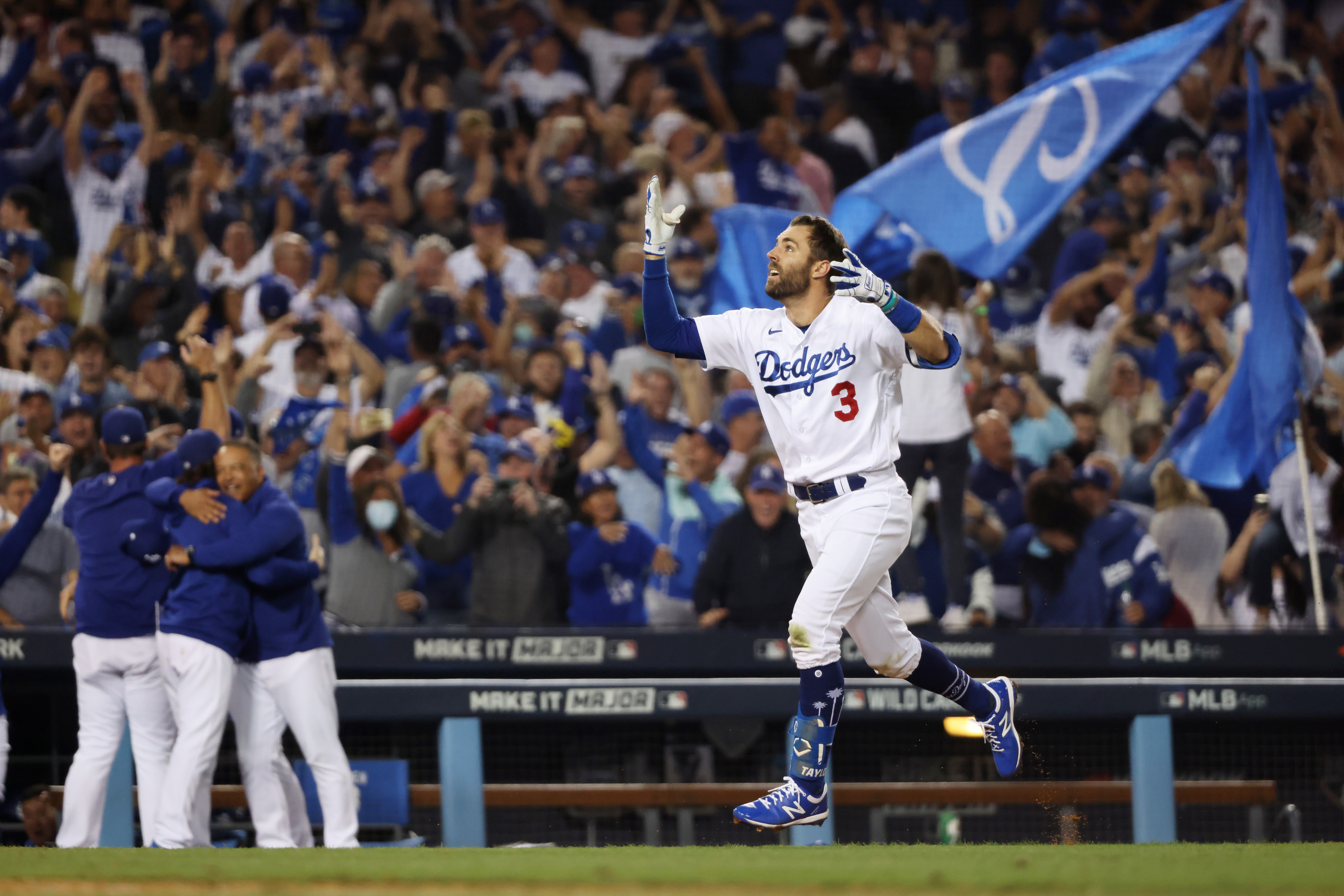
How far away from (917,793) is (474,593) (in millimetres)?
2125

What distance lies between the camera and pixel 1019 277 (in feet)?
31.0

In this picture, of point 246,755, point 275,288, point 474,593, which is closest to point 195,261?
point 275,288

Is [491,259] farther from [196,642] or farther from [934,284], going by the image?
[196,642]

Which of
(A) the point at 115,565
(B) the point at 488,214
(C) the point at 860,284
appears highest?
(B) the point at 488,214

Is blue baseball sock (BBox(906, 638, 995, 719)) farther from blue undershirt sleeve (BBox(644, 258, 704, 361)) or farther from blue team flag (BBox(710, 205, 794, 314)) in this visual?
blue team flag (BBox(710, 205, 794, 314))

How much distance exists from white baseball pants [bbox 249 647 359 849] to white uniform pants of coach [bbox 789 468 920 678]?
7.25ft

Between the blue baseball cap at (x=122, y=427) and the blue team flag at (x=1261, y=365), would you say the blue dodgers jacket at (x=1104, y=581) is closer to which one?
the blue team flag at (x=1261, y=365)

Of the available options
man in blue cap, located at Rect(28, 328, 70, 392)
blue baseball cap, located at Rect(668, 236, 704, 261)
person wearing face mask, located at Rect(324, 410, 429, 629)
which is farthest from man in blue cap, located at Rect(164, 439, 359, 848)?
blue baseball cap, located at Rect(668, 236, 704, 261)

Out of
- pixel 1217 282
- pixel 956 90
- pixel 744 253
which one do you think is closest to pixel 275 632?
pixel 744 253

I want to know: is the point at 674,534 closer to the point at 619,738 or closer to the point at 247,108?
the point at 619,738

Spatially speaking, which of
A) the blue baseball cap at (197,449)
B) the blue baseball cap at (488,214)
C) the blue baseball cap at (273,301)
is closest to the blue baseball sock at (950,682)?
the blue baseball cap at (197,449)

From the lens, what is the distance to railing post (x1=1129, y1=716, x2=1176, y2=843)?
6.59 metres

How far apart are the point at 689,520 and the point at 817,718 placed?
2797 mm

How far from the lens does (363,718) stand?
6.68 meters
